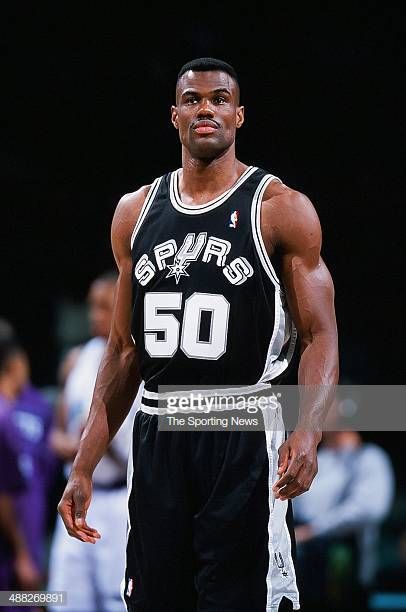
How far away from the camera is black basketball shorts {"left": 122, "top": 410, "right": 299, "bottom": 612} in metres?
3.74

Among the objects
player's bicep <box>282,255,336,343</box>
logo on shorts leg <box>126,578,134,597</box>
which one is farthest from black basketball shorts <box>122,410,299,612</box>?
player's bicep <box>282,255,336,343</box>

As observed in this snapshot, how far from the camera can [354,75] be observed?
32.1 ft

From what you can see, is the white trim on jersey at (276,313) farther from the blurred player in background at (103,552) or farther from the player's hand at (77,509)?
the blurred player in background at (103,552)

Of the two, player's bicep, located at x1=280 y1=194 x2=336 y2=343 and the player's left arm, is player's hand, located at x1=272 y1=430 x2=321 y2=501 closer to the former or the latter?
the player's left arm

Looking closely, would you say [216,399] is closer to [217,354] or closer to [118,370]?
[217,354]

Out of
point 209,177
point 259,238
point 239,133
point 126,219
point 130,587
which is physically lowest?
point 130,587

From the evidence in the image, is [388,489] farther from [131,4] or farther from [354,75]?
[131,4]

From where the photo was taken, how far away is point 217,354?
385cm

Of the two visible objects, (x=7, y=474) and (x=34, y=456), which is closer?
(x=7, y=474)

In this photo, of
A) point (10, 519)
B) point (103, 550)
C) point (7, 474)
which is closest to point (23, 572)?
point (10, 519)

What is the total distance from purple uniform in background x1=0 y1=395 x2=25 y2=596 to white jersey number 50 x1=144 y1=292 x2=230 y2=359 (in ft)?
6.31

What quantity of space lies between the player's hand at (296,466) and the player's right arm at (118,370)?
31.6 inches

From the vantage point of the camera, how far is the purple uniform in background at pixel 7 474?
5.64m

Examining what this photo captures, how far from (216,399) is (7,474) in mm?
2261
